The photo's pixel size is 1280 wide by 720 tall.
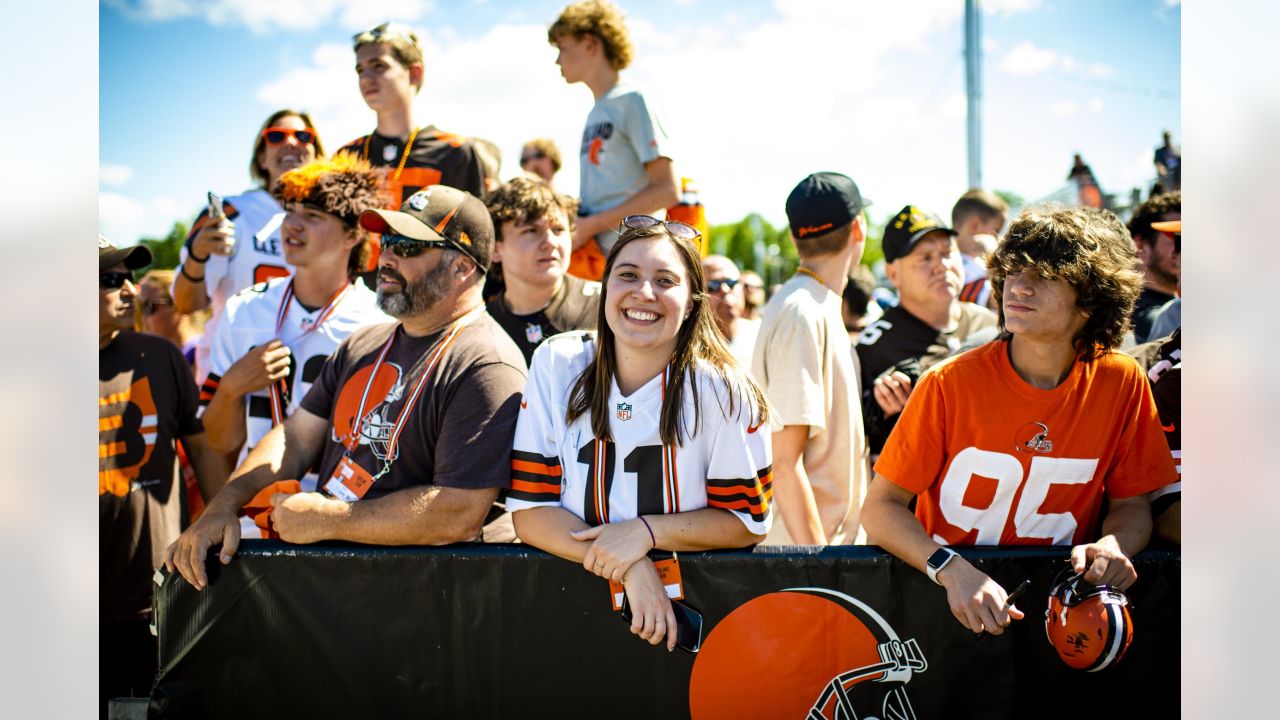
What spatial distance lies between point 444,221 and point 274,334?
49.5 inches

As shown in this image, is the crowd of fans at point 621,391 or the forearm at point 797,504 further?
the forearm at point 797,504

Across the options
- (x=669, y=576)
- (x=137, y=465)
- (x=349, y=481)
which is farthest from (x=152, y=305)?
(x=669, y=576)

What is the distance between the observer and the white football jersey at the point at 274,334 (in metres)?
4.25

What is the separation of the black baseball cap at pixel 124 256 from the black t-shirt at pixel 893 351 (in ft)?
11.4

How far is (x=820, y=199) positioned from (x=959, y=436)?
151cm

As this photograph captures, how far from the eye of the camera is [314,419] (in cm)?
367

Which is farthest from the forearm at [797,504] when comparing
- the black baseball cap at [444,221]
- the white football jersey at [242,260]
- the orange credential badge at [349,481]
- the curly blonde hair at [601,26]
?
the white football jersey at [242,260]

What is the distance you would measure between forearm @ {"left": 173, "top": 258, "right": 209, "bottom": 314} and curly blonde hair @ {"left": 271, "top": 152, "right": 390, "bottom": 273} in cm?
115

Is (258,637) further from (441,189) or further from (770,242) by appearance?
(770,242)

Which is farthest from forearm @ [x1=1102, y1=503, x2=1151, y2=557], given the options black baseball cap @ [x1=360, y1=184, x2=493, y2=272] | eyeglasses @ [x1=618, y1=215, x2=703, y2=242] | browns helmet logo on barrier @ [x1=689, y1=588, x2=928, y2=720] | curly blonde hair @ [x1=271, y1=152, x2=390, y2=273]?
curly blonde hair @ [x1=271, y1=152, x2=390, y2=273]

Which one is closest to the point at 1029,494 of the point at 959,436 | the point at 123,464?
the point at 959,436

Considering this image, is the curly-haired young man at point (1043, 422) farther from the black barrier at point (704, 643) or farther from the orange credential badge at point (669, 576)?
the orange credential badge at point (669, 576)

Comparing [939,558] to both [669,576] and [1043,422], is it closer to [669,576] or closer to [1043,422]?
[1043,422]
